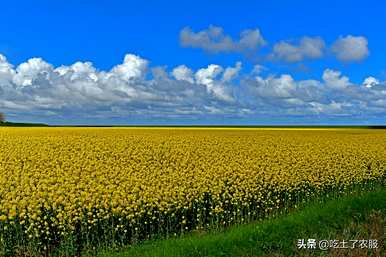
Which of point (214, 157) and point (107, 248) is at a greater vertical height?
point (214, 157)

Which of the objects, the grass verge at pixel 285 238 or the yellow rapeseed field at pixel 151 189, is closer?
the grass verge at pixel 285 238

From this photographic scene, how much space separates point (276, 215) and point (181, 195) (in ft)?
9.58

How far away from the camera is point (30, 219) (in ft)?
34.7

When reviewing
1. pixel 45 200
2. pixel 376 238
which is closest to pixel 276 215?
pixel 376 238

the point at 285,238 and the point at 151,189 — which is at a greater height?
the point at 151,189

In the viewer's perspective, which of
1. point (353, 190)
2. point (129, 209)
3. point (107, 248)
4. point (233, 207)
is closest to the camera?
point (107, 248)

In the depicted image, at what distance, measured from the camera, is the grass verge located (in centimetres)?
882

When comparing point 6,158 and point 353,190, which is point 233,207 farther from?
point 6,158

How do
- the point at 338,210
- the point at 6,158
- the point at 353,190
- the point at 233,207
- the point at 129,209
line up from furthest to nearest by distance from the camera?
1. the point at 6,158
2. the point at 353,190
3. the point at 233,207
4. the point at 338,210
5. the point at 129,209

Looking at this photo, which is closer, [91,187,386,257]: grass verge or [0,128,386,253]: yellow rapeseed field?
[91,187,386,257]: grass verge

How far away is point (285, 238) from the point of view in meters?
9.71

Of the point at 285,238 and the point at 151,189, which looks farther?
the point at 151,189

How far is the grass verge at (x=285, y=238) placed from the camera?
8.82 metres

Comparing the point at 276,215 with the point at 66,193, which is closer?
the point at 66,193
